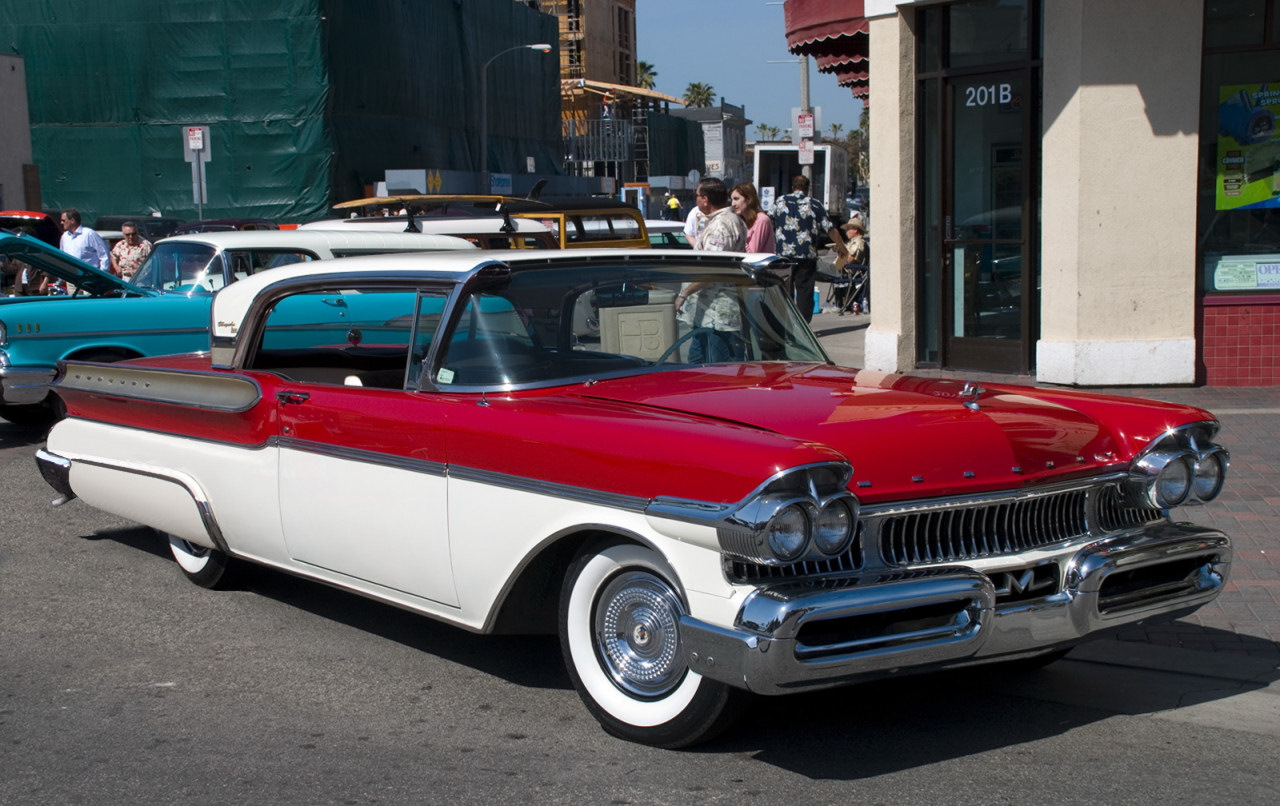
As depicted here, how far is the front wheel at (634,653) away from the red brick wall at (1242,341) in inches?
322

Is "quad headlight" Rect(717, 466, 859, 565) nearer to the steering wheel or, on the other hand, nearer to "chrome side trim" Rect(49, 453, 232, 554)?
the steering wheel

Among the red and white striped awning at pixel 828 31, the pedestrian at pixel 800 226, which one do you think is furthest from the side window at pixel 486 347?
the pedestrian at pixel 800 226

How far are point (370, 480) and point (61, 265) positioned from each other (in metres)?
7.41

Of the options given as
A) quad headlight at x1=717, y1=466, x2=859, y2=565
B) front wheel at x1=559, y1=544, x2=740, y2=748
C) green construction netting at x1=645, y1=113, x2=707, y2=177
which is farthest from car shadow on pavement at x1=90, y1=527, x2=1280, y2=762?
green construction netting at x1=645, y1=113, x2=707, y2=177

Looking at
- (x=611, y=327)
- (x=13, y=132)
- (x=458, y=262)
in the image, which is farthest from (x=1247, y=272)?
(x=13, y=132)

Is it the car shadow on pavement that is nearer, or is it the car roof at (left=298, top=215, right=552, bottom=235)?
the car shadow on pavement

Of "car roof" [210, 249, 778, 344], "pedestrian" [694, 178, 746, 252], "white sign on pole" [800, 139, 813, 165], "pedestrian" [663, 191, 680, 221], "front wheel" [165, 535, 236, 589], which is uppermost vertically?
"white sign on pole" [800, 139, 813, 165]

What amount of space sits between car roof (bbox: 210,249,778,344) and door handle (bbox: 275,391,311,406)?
19.6 inches

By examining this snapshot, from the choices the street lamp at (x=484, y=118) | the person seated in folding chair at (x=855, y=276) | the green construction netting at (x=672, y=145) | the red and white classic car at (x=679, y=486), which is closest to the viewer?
the red and white classic car at (x=679, y=486)

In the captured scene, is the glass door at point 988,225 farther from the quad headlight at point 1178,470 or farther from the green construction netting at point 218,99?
the green construction netting at point 218,99

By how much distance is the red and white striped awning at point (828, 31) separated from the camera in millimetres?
13219

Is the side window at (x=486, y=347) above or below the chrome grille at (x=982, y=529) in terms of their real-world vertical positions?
above

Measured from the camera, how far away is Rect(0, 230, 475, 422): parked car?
10297mm

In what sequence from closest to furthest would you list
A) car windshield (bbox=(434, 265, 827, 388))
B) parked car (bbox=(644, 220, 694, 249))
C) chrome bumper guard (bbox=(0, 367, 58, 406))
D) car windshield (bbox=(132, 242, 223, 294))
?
car windshield (bbox=(434, 265, 827, 388)), chrome bumper guard (bbox=(0, 367, 58, 406)), car windshield (bbox=(132, 242, 223, 294)), parked car (bbox=(644, 220, 694, 249))
